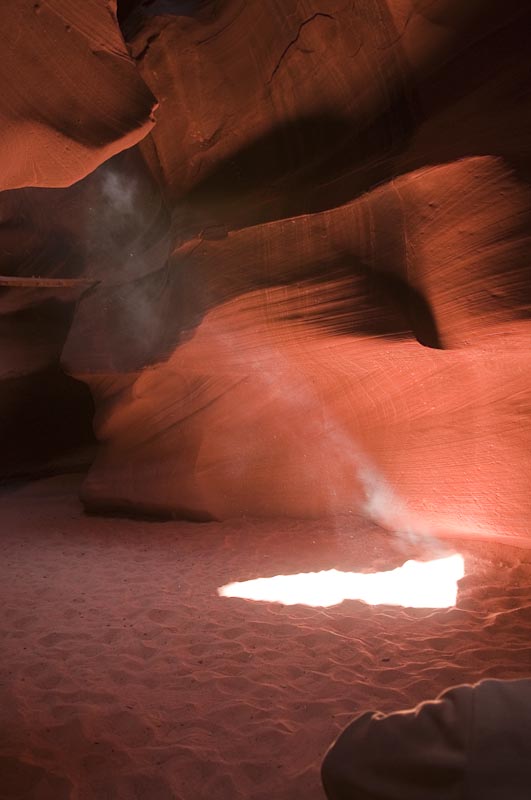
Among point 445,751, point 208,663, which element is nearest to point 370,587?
point 208,663

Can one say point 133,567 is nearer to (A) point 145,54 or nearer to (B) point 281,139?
(B) point 281,139

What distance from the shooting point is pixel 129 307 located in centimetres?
702

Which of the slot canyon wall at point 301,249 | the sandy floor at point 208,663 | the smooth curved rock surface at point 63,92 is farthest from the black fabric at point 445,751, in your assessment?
the smooth curved rock surface at point 63,92

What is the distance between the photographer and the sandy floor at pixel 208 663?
2.43 m

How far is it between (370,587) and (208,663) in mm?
1742

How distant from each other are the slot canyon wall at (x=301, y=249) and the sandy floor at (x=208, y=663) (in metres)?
1.05

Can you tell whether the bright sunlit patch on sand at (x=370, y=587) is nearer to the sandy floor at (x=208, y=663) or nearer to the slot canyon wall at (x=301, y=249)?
the sandy floor at (x=208, y=663)

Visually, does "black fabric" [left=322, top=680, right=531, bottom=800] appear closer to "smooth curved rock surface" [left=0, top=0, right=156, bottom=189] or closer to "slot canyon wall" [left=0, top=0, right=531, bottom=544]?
"slot canyon wall" [left=0, top=0, right=531, bottom=544]

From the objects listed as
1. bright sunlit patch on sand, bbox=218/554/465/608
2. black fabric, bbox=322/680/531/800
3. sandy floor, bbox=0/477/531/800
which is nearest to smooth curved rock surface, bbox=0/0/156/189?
sandy floor, bbox=0/477/531/800

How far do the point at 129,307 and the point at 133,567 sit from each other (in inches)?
118

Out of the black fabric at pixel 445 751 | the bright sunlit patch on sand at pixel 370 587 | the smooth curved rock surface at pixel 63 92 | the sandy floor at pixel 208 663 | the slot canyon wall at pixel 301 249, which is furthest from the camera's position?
the bright sunlit patch on sand at pixel 370 587

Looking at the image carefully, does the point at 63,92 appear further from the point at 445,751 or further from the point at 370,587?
the point at 370,587

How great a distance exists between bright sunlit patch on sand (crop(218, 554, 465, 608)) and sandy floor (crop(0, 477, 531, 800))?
125 millimetres

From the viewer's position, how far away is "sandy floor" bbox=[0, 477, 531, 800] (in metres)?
2.43
